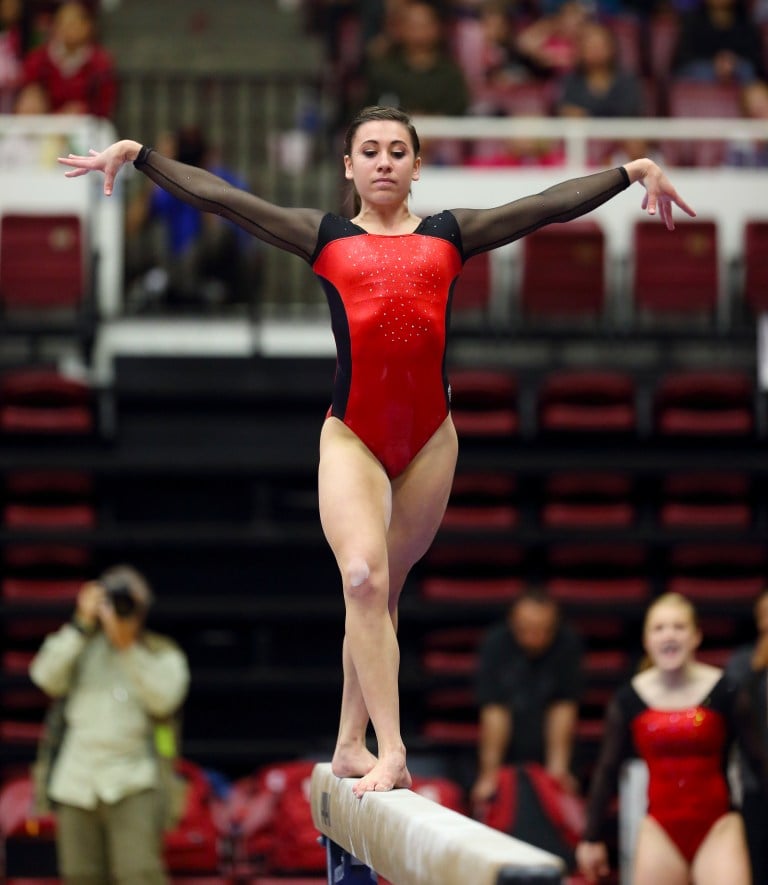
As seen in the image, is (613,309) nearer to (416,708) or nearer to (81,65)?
(416,708)

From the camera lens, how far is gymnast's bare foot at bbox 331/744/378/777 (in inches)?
163

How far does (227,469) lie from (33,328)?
1562 millimetres

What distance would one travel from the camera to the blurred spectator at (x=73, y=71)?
1126 centimetres

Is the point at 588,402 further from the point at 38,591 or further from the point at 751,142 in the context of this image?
the point at 38,591

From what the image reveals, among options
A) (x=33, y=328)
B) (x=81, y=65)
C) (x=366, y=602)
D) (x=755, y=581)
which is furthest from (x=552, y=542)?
(x=366, y=602)

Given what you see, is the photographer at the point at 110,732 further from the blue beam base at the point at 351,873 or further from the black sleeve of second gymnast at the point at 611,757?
the blue beam base at the point at 351,873

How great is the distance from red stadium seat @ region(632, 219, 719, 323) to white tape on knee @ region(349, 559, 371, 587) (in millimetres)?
6992

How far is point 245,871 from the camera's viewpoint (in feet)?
25.9

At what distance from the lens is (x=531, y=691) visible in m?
8.11

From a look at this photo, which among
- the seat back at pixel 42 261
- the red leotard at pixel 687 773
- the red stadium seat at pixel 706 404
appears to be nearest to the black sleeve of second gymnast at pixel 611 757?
the red leotard at pixel 687 773

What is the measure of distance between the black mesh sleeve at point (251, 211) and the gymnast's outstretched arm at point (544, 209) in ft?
1.27

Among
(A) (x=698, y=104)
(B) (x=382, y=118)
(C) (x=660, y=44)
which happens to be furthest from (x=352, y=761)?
(C) (x=660, y=44)

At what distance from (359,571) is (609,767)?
2.72 m

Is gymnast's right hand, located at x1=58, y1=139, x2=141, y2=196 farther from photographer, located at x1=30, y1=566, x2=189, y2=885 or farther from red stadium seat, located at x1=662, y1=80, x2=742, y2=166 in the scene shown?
red stadium seat, located at x1=662, y1=80, x2=742, y2=166
